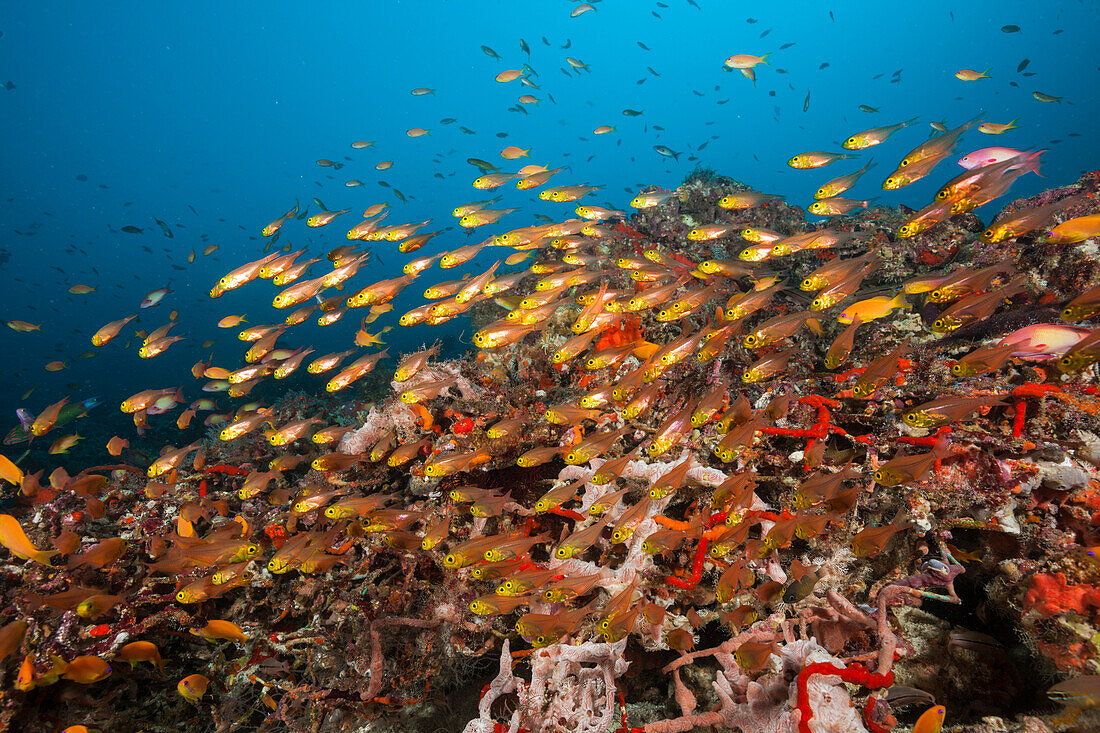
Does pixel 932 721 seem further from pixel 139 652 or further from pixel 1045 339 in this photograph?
pixel 139 652

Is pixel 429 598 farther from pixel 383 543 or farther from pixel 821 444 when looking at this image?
pixel 821 444

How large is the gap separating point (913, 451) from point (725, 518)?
1.78 meters

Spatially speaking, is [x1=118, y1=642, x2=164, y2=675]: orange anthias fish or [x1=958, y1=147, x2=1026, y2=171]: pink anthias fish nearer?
[x1=118, y1=642, x2=164, y2=675]: orange anthias fish

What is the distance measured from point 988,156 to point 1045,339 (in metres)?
3.32

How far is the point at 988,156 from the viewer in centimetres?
500

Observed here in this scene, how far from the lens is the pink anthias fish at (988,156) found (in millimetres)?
4797

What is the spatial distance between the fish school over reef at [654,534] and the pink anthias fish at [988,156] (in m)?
0.03

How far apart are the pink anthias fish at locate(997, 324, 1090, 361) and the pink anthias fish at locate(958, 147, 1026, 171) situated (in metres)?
2.63

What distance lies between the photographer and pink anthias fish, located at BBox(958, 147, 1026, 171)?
4797 millimetres

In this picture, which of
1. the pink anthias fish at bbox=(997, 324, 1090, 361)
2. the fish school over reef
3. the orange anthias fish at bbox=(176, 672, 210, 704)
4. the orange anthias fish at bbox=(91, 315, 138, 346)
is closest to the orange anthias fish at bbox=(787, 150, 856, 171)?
the fish school over reef

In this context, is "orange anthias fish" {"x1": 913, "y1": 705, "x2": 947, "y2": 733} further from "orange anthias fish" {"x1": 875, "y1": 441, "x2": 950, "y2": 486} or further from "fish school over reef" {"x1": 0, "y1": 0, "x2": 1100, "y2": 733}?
"orange anthias fish" {"x1": 875, "y1": 441, "x2": 950, "y2": 486}

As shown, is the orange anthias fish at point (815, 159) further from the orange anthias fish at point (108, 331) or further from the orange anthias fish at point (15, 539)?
the orange anthias fish at point (108, 331)

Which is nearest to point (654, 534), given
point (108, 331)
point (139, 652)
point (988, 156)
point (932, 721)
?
point (932, 721)

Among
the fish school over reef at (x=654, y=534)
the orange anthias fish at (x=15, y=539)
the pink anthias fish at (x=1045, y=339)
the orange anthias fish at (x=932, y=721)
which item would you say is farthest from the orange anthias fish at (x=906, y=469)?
the orange anthias fish at (x=15, y=539)
